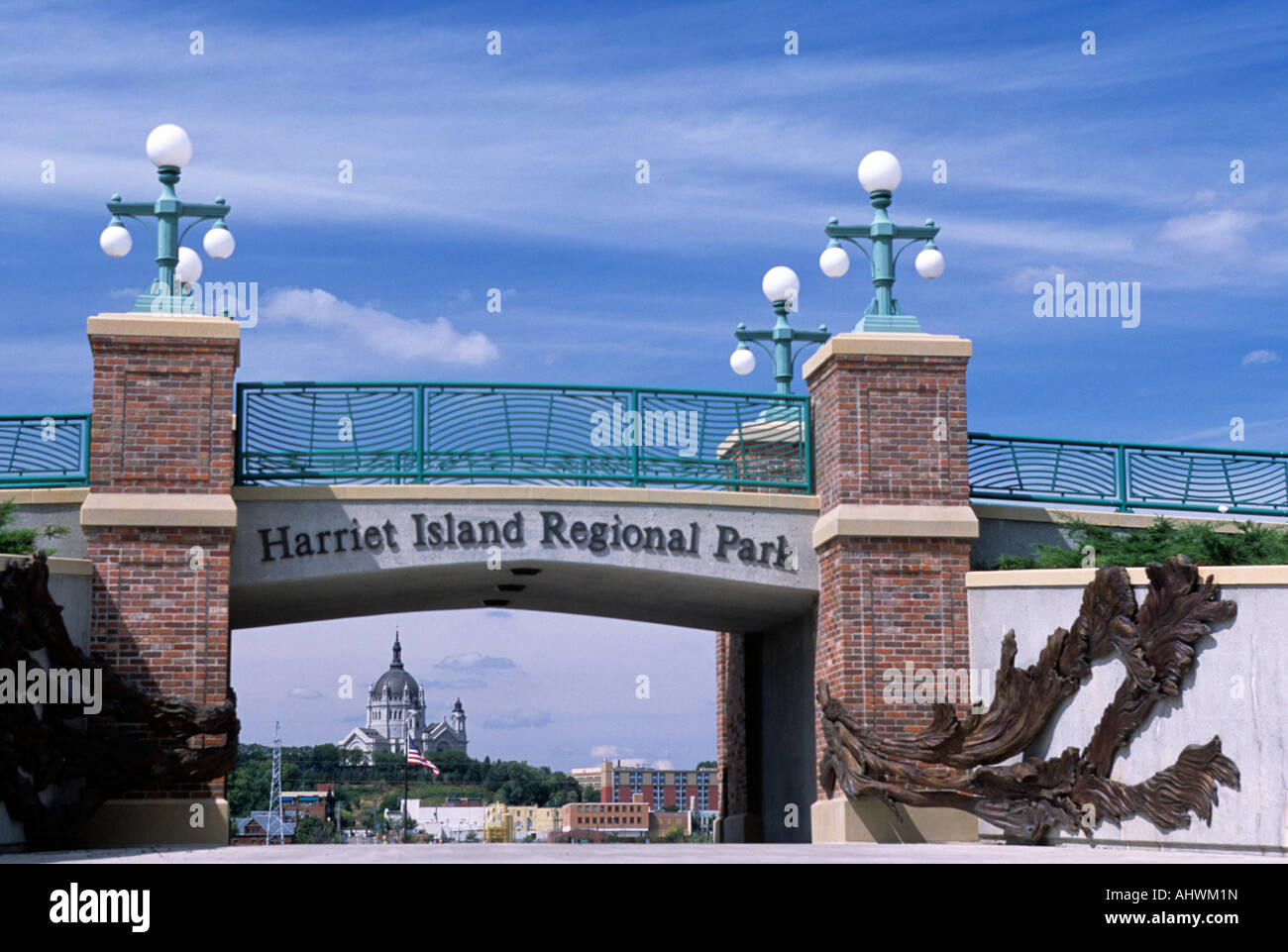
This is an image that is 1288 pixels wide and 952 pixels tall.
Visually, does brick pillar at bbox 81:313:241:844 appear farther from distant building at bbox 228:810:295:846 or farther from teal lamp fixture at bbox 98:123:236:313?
distant building at bbox 228:810:295:846

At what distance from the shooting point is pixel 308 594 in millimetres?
19766

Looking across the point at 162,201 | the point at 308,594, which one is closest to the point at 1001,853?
the point at 308,594

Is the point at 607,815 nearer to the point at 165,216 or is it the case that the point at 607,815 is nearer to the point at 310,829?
the point at 310,829

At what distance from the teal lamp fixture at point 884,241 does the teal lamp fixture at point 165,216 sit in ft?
24.5

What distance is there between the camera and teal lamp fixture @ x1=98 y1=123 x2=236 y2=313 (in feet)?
60.5

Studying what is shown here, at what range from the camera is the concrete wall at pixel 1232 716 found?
15320mm

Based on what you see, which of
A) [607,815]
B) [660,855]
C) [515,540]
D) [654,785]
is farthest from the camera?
[654,785]

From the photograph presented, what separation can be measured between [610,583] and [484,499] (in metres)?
2.21

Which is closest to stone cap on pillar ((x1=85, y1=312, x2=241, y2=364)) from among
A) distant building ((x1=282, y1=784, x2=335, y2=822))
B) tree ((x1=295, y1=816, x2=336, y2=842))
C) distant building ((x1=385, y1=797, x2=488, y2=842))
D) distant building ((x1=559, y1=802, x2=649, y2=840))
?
tree ((x1=295, y1=816, x2=336, y2=842))

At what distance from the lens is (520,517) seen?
1883 centimetres

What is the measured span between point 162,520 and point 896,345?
847 cm

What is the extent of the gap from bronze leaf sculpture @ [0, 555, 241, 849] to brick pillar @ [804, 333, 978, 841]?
22.5 feet

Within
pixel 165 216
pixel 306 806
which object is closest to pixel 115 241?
pixel 165 216

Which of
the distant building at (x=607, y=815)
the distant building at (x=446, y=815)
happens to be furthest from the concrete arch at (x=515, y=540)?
the distant building at (x=607, y=815)
